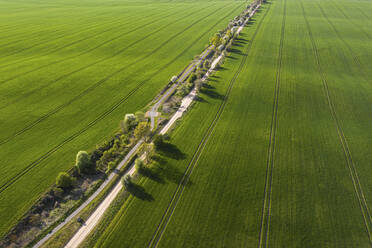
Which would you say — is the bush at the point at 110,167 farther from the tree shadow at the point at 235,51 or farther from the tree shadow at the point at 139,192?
the tree shadow at the point at 235,51

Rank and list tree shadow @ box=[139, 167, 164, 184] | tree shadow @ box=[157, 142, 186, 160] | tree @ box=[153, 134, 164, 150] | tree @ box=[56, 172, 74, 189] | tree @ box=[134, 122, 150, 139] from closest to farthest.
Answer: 1. tree @ box=[56, 172, 74, 189]
2. tree shadow @ box=[139, 167, 164, 184]
3. tree shadow @ box=[157, 142, 186, 160]
4. tree @ box=[153, 134, 164, 150]
5. tree @ box=[134, 122, 150, 139]

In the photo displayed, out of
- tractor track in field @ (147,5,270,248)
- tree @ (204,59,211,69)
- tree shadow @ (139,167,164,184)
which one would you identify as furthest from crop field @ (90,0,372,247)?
tree @ (204,59,211,69)

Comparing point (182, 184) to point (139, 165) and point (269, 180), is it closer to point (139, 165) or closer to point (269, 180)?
point (139, 165)

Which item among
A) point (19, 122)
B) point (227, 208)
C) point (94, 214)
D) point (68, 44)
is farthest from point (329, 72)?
point (68, 44)

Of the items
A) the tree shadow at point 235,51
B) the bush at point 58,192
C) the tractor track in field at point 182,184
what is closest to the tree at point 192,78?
the tractor track in field at point 182,184

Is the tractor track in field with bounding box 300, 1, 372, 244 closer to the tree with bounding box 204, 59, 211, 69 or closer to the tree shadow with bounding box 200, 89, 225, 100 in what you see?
the tree shadow with bounding box 200, 89, 225, 100

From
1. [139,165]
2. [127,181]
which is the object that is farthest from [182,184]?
[127,181]
